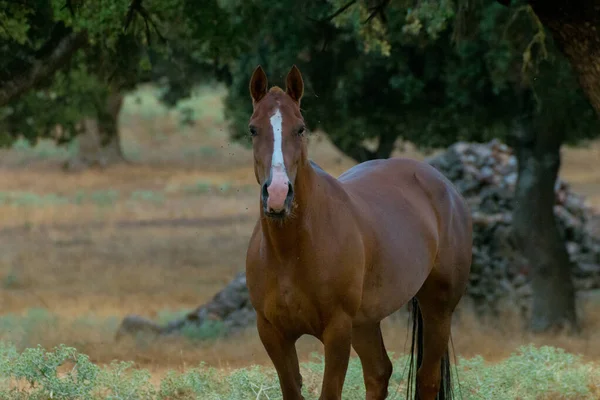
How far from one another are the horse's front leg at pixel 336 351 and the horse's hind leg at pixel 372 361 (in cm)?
114

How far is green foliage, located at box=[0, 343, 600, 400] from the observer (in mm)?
6801

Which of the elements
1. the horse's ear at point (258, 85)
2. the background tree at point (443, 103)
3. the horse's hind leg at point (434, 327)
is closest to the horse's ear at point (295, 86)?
the horse's ear at point (258, 85)

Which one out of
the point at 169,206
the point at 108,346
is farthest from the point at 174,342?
the point at 169,206

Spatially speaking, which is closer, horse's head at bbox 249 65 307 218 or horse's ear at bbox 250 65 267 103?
horse's head at bbox 249 65 307 218

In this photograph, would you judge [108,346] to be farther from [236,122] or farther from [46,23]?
[236,122]

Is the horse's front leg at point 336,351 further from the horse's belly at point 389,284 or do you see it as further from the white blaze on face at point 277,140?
the white blaze on face at point 277,140

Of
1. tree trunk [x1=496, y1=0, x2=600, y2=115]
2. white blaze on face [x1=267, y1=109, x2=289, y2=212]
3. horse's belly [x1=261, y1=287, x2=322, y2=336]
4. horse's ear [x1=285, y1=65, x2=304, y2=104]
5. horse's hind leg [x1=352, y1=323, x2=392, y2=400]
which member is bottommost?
horse's hind leg [x1=352, y1=323, x2=392, y2=400]

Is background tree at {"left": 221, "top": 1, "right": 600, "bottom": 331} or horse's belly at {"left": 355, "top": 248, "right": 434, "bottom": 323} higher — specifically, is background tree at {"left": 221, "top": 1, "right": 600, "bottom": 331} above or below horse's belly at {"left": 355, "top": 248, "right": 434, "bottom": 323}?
above

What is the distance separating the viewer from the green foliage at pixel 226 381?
680 centimetres

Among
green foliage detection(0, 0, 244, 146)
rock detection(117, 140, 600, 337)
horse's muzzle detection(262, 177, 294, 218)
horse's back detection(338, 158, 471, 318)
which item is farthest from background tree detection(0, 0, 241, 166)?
rock detection(117, 140, 600, 337)

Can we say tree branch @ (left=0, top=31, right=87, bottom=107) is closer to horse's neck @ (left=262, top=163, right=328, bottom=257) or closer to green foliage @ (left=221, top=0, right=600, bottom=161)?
green foliage @ (left=221, top=0, right=600, bottom=161)

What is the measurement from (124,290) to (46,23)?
29.8 feet

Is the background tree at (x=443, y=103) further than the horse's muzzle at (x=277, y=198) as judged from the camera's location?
Yes

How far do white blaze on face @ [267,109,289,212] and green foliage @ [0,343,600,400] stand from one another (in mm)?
2287
